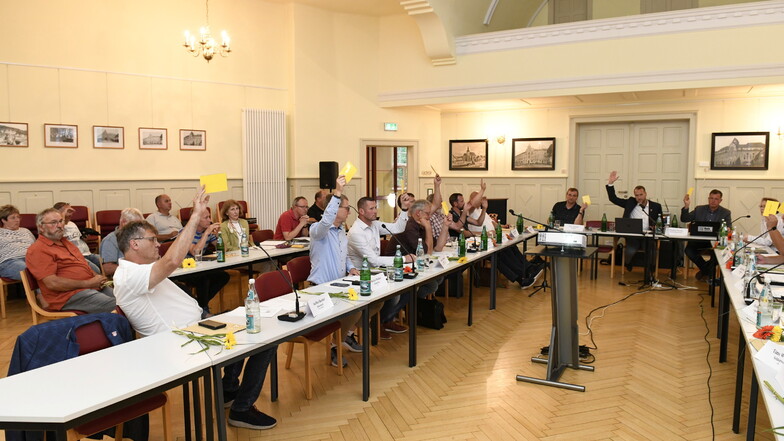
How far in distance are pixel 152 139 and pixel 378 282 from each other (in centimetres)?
623

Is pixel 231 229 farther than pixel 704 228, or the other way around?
pixel 704 228

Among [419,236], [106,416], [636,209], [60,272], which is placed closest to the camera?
[106,416]

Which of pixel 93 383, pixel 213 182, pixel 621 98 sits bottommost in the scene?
pixel 93 383

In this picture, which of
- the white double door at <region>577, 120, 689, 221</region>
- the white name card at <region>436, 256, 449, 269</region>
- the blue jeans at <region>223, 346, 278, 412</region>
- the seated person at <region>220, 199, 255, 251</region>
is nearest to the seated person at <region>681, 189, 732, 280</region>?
the white double door at <region>577, 120, 689, 221</region>

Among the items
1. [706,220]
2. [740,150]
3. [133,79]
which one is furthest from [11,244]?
[740,150]

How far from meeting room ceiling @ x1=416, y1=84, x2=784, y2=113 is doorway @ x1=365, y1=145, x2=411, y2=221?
1.58m

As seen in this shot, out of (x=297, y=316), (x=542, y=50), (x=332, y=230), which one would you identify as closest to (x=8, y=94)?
(x=332, y=230)

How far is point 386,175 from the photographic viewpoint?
1224 centimetres

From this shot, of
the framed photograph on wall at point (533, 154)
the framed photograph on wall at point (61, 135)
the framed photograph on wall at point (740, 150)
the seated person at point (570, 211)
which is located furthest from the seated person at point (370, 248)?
the framed photograph on wall at point (740, 150)

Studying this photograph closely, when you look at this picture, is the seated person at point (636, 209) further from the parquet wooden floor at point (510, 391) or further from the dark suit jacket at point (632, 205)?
the parquet wooden floor at point (510, 391)

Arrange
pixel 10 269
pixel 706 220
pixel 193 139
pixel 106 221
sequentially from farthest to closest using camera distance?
pixel 193 139, pixel 106 221, pixel 706 220, pixel 10 269

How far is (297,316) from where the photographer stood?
3.11 metres

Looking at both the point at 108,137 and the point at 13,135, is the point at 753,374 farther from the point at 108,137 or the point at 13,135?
the point at 13,135

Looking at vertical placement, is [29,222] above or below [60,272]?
above
